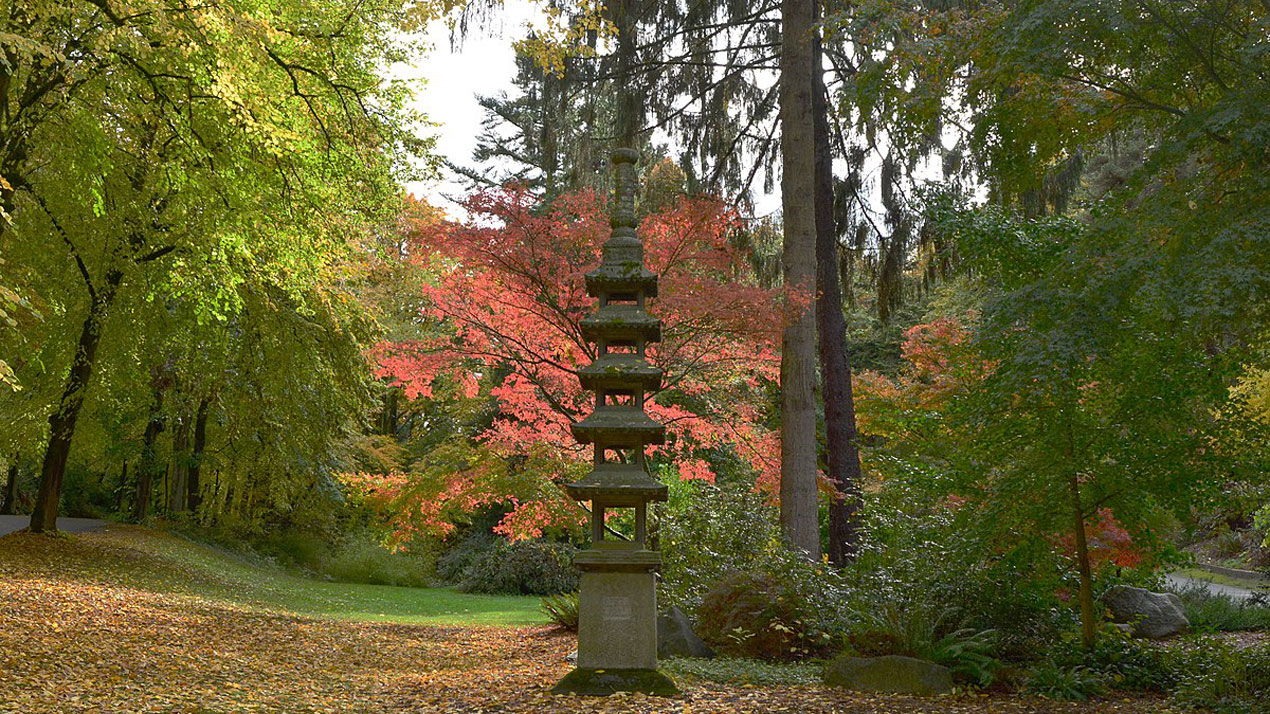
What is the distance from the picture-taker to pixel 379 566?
2064cm

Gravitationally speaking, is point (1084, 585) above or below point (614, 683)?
above

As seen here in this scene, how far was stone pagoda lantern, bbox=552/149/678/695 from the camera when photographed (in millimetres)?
6906

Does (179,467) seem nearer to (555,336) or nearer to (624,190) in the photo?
(555,336)

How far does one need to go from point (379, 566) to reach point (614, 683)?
1509 centimetres

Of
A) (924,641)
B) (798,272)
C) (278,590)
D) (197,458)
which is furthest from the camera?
(197,458)

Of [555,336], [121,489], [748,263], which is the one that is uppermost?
[748,263]

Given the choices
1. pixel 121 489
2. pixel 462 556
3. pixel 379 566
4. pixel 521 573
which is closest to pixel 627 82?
pixel 521 573

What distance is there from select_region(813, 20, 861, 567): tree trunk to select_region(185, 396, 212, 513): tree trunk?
40.3ft

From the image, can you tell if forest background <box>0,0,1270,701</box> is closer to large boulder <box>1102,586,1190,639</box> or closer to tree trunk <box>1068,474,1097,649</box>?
tree trunk <box>1068,474,1097,649</box>

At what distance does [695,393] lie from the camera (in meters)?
11.8

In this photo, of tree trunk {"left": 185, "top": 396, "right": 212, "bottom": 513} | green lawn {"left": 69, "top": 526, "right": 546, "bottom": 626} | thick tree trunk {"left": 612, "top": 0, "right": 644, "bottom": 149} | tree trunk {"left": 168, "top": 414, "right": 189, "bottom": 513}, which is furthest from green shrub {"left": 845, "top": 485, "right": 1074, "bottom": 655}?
tree trunk {"left": 168, "top": 414, "right": 189, "bottom": 513}

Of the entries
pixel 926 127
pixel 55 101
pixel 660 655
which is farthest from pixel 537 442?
pixel 55 101

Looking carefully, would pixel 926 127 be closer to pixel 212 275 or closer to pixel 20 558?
pixel 212 275

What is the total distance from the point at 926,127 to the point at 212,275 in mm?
8056
